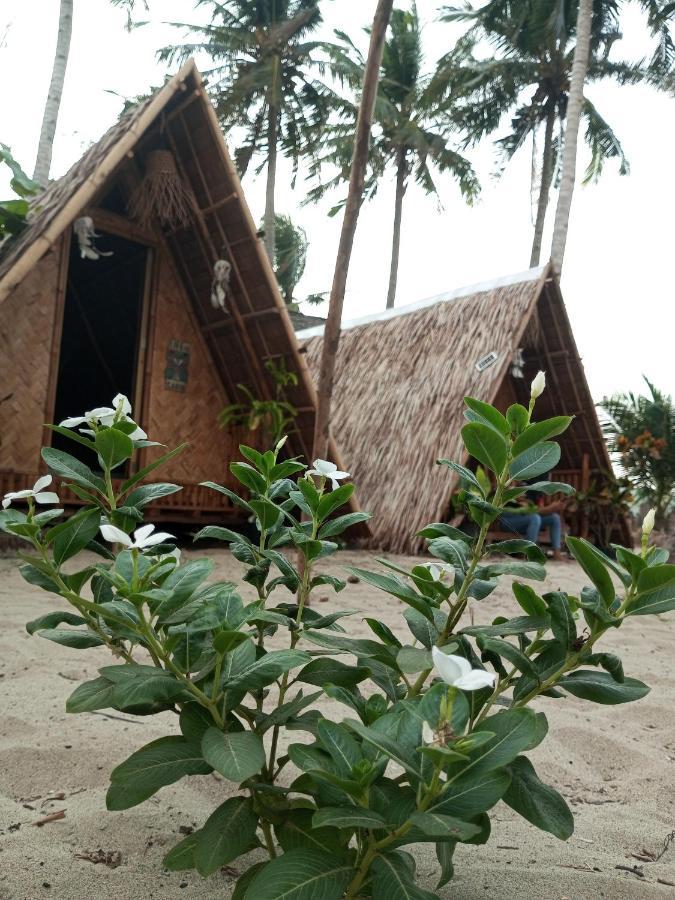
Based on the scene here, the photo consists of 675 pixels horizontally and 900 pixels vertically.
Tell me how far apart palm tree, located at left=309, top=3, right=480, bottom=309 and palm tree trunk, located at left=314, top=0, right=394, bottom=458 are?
58.0 ft

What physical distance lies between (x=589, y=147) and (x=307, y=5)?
28.4ft

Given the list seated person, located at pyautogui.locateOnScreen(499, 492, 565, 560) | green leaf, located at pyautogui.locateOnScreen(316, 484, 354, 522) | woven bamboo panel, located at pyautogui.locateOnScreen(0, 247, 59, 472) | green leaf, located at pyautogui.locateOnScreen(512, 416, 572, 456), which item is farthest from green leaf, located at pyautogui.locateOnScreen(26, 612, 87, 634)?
seated person, located at pyautogui.locateOnScreen(499, 492, 565, 560)

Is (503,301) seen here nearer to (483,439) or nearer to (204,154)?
(204,154)

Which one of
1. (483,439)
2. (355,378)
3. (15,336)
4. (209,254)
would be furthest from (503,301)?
(483,439)

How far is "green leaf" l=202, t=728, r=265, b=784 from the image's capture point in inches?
35.0

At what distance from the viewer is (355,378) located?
8.73 meters

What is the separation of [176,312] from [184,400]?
29.5 inches

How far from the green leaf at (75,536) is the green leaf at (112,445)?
0.08m

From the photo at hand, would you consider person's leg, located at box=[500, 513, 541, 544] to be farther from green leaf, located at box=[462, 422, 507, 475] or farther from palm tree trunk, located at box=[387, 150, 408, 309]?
palm tree trunk, located at box=[387, 150, 408, 309]

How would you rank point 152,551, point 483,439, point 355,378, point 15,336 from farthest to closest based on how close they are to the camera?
point 355,378, point 15,336, point 152,551, point 483,439

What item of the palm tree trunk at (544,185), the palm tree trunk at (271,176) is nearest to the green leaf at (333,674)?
the palm tree trunk at (271,176)

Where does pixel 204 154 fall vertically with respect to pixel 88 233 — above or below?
above

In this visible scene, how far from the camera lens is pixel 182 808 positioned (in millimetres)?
1499

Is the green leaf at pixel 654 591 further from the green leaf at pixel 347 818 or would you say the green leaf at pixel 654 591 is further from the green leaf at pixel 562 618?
the green leaf at pixel 347 818
